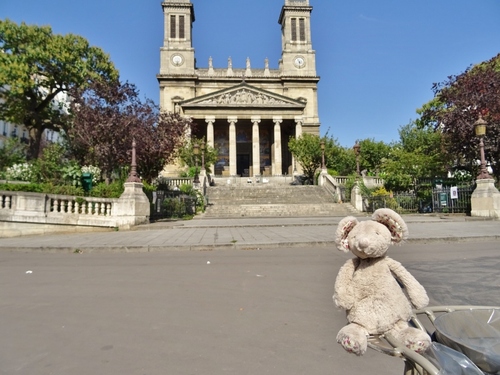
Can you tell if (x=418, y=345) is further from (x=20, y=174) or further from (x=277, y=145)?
(x=277, y=145)

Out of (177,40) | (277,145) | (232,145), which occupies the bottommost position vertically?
(232,145)

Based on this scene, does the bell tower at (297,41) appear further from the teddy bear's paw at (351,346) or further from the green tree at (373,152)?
the teddy bear's paw at (351,346)

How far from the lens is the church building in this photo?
147 ft

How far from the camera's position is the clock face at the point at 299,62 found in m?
56.1

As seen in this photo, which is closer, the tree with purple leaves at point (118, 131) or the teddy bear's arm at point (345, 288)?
the teddy bear's arm at point (345, 288)

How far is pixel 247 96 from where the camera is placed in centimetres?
4547

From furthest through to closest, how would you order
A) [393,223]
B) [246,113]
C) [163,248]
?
1. [246,113]
2. [163,248]
3. [393,223]

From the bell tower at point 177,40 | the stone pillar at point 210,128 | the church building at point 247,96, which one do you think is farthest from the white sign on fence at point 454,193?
the bell tower at point 177,40

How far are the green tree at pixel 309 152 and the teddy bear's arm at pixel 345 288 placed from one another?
34752 mm

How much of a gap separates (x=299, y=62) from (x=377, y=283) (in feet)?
190

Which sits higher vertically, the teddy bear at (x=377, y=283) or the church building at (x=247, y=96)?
the church building at (x=247, y=96)

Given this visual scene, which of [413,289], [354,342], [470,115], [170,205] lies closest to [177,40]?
[170,205]

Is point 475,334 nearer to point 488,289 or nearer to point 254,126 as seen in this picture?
point 488,289

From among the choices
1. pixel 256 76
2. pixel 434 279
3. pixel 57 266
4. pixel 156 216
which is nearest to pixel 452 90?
pixel 156 216
